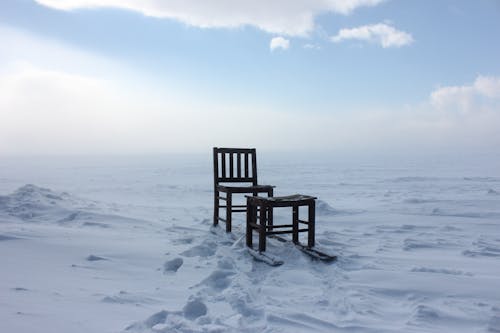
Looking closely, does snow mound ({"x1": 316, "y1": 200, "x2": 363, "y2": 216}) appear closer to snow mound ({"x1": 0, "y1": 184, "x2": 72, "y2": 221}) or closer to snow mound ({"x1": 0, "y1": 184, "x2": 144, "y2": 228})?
snow mound ({"x1": 0, "y1": 184, "x2": 144, "y2": 228})

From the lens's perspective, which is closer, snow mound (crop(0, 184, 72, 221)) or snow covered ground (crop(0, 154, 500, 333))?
snow covered ground (crop(0, 154, 500, 333))

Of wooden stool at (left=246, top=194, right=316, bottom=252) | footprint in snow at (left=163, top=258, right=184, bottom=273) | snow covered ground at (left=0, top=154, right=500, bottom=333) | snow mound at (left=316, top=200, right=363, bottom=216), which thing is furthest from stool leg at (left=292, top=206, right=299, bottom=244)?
snow mound at (left=316, top=200, right=363, bottom=216)

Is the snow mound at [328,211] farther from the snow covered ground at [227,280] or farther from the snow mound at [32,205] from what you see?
the snow mound at [32,205]

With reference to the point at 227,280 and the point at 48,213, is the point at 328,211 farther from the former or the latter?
the point at 48,213

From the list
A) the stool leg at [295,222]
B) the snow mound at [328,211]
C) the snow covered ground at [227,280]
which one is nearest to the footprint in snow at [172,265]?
the snow covered ground at [227,280]

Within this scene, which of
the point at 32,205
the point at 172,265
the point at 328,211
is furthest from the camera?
the point at 328,211

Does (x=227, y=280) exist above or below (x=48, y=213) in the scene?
below

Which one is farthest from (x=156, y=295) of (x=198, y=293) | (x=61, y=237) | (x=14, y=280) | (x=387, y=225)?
(x=387, y=225)

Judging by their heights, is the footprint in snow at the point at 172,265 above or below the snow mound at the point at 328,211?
above

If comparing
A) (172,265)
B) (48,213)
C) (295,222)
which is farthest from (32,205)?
(295,222)

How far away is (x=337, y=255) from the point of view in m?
4.50

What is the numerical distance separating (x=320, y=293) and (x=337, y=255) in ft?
4.27

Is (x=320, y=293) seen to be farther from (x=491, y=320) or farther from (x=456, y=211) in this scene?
(x=456, y=211)

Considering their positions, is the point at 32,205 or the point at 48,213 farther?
the point at 32,205
